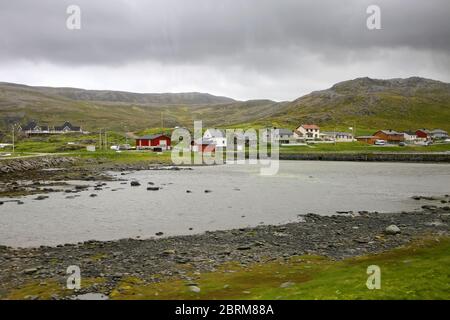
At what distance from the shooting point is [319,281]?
1986 centimetres

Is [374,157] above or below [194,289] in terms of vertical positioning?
above

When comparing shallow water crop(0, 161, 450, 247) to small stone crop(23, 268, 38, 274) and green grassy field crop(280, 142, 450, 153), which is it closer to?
small stone crop(23, 268, 38, 274)

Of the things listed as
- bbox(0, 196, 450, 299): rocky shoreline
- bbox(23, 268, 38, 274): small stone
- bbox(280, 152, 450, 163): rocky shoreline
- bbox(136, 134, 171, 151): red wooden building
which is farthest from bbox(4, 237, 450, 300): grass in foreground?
bbox(136, 134, 171, 151): red wooden building

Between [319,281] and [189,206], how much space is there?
30818 mm

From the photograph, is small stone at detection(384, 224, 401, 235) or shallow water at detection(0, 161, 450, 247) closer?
small stone at detection(384, 224, 401, 235)

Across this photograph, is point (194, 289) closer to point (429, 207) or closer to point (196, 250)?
point (196, 250)

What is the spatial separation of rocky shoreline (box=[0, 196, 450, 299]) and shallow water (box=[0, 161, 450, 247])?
3.78 m

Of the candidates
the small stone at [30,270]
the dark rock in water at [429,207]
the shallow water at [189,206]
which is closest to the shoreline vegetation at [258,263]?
the small stone at [30,270]

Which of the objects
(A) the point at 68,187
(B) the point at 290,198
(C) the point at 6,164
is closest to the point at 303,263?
(B) the point at 290,198

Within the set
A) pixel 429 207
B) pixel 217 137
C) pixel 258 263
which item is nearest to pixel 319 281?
pixel 258 263

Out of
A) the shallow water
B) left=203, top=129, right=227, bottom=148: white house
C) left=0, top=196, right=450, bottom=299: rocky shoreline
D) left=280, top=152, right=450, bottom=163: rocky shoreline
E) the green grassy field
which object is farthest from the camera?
left=203, top=129, right=227, bottom=148: white house

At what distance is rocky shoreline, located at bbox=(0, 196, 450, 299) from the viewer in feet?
74.3
